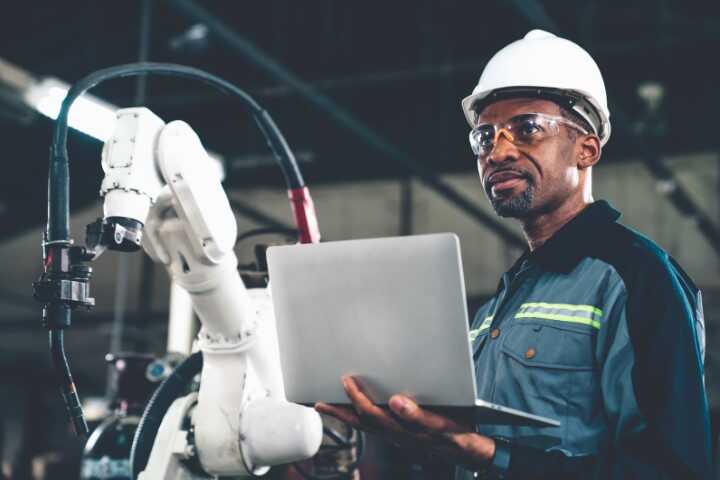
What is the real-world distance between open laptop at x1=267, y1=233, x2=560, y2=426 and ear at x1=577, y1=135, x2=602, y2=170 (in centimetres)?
61

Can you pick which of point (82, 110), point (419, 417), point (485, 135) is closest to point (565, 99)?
point (485, 135)

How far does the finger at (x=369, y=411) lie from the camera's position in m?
1.63

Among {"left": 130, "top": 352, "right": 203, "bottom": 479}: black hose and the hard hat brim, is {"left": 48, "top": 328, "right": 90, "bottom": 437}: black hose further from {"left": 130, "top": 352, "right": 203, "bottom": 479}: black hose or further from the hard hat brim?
the hard hat brim

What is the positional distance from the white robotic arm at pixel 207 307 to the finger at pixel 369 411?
0.61 m

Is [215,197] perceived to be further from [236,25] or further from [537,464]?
[236,25]

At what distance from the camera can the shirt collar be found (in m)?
1.85

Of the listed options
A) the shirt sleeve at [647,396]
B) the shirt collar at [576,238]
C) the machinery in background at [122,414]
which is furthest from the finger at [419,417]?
the machinery in background at [122,414]

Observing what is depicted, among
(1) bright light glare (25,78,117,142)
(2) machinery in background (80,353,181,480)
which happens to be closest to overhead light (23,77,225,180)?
(1) bright light glare (25,78,117,142)

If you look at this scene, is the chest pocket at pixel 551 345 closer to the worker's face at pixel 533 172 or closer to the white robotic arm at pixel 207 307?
the worker's face at pixel 533 172

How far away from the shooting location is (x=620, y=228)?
1.83 meters

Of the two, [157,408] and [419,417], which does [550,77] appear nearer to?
[419,417]

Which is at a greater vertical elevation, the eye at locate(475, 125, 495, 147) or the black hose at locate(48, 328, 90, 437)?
the eye at locate(475, 125, 495, 147)

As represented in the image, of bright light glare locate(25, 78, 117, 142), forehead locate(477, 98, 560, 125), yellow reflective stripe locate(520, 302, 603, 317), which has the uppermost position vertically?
bright light glare locate(25, 78, 117, 142)

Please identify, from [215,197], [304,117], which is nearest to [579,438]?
[215,197]
